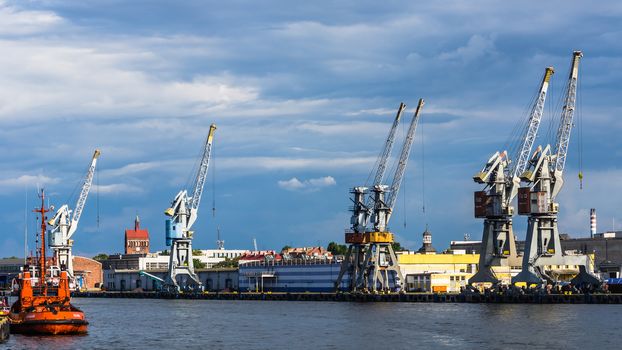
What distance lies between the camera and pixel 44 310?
81562 millimetres

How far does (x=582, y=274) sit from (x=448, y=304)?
17.1 meters

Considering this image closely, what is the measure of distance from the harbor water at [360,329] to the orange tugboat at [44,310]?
739mm

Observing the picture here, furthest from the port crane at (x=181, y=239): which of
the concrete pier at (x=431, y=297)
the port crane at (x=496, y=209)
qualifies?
the port crane at (x=496, y=209)

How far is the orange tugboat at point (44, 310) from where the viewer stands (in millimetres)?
81250

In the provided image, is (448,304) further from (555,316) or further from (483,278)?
(555,316)

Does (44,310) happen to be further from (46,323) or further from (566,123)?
(566,123)

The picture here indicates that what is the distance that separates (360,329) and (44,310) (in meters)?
28.1

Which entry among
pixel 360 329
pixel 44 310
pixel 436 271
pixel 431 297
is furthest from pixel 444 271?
pixel 44 310

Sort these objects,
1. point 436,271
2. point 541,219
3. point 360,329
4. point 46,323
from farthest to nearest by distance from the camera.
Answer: point 436,271 < point 541,219 < point 360,329 < point 46,323

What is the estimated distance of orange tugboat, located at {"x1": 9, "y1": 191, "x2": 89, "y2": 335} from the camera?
81.2 m

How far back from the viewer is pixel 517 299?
139375 mm

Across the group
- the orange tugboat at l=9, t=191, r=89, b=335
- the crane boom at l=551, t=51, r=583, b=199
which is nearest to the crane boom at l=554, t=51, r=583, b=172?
the crane boom at l=551, t=51, r=583, b=199

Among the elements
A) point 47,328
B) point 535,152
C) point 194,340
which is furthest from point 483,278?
point 47,328

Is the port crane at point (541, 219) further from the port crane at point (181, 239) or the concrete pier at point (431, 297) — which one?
the port crane at point (181, 239)
